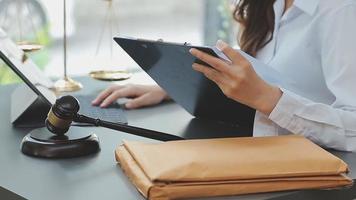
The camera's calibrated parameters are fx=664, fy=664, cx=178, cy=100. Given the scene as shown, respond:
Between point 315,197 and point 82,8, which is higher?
point 315,197

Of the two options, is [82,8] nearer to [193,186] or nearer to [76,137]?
[76,137]

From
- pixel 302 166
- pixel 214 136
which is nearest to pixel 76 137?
pixel 214 136

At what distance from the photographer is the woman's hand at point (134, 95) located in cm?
157

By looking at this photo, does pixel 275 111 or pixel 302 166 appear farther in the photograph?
pixel 275 111

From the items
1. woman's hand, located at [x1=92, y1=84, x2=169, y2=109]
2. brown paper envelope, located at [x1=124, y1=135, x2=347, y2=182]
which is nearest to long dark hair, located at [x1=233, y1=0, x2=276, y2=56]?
woman's hand, located at [x1=92, y1=84, x2=169, y2=109]

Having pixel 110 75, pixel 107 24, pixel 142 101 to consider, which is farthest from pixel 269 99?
pixel 107 24

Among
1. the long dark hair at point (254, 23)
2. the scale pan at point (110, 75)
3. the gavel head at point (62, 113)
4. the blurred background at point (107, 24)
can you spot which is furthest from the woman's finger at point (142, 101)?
the blurred background at point (107, 24)

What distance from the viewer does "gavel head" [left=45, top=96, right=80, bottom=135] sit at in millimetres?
1181

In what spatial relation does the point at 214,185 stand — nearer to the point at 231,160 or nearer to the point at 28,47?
the point at 231,160

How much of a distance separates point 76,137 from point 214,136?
30 cm

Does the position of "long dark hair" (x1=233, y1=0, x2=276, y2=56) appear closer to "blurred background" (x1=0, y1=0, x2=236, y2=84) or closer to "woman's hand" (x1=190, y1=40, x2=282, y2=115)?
"woman's hand" (x1=190, y1=40, x2=282, y2=115)

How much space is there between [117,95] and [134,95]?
48 mm

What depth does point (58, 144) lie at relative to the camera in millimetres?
1194

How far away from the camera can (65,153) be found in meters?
1.19
